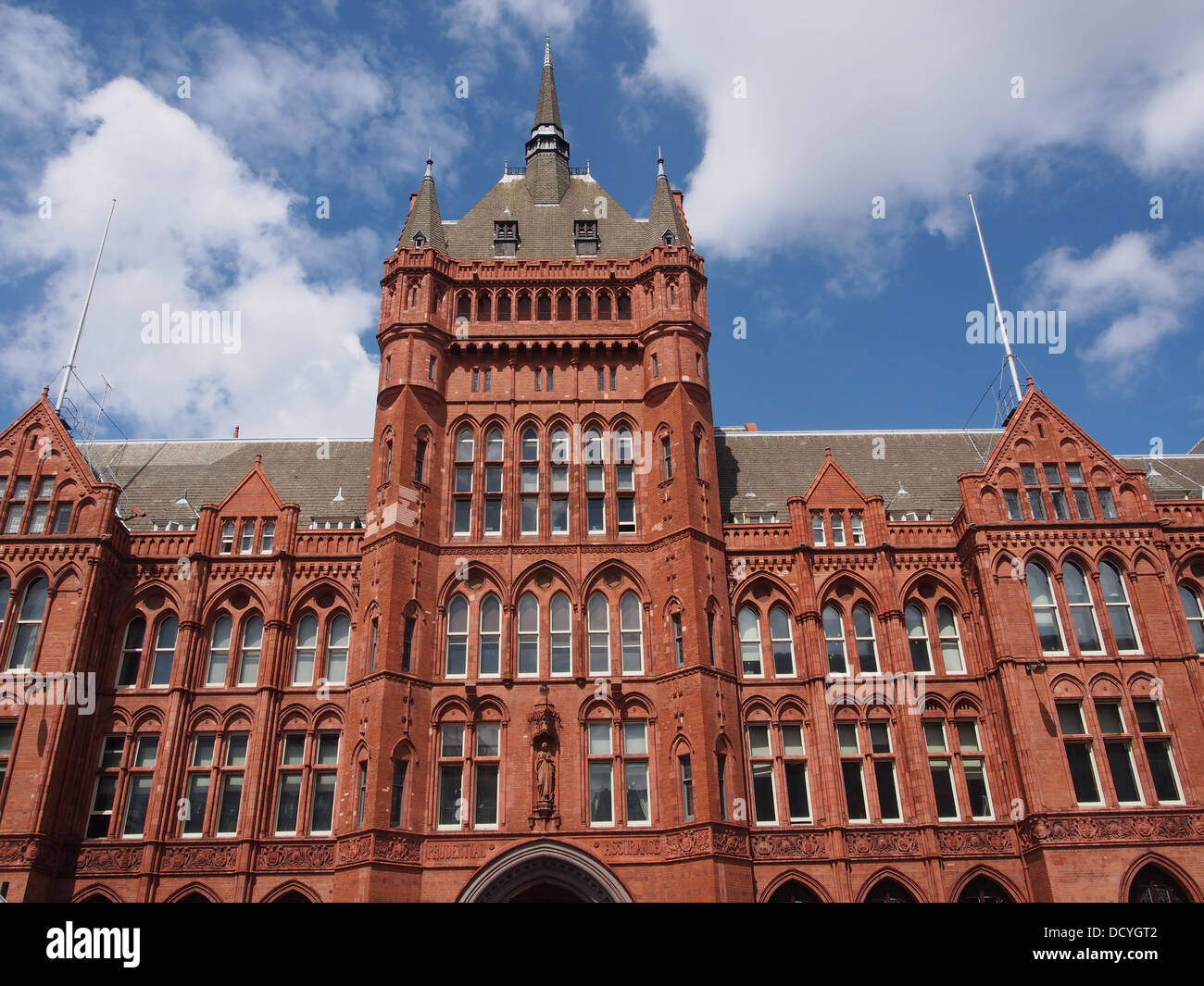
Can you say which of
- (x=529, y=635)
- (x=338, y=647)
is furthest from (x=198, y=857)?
(x=529, y=635)

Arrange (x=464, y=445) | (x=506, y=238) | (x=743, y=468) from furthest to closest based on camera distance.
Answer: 1. (x=743, y=468)
2. (x=506, y=238)
3. (x=464, y=445)

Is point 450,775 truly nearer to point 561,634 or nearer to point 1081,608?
point 561,634

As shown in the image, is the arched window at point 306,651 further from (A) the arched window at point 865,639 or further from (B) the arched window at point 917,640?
(B) the arched window at point 917,640

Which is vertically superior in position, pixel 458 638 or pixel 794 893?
pixel 458 638

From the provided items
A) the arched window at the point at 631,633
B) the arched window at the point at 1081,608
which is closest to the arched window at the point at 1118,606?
the arched window at the point at 1081,608

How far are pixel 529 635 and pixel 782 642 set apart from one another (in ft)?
28.8

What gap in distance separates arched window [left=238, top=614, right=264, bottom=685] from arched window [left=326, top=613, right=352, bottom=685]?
2294mm

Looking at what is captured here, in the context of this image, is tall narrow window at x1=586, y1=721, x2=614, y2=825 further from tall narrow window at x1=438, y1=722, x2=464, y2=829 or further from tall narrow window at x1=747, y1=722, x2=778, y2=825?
tall narrow window at x1=747, y1=722, x2=778, y2=825

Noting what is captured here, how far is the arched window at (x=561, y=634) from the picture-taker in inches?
1291

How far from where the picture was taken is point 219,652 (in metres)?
34.4

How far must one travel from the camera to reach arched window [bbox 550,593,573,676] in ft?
108

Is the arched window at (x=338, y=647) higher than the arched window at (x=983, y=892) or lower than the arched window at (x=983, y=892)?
higher

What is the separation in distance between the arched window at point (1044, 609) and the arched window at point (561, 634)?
15.4 m
